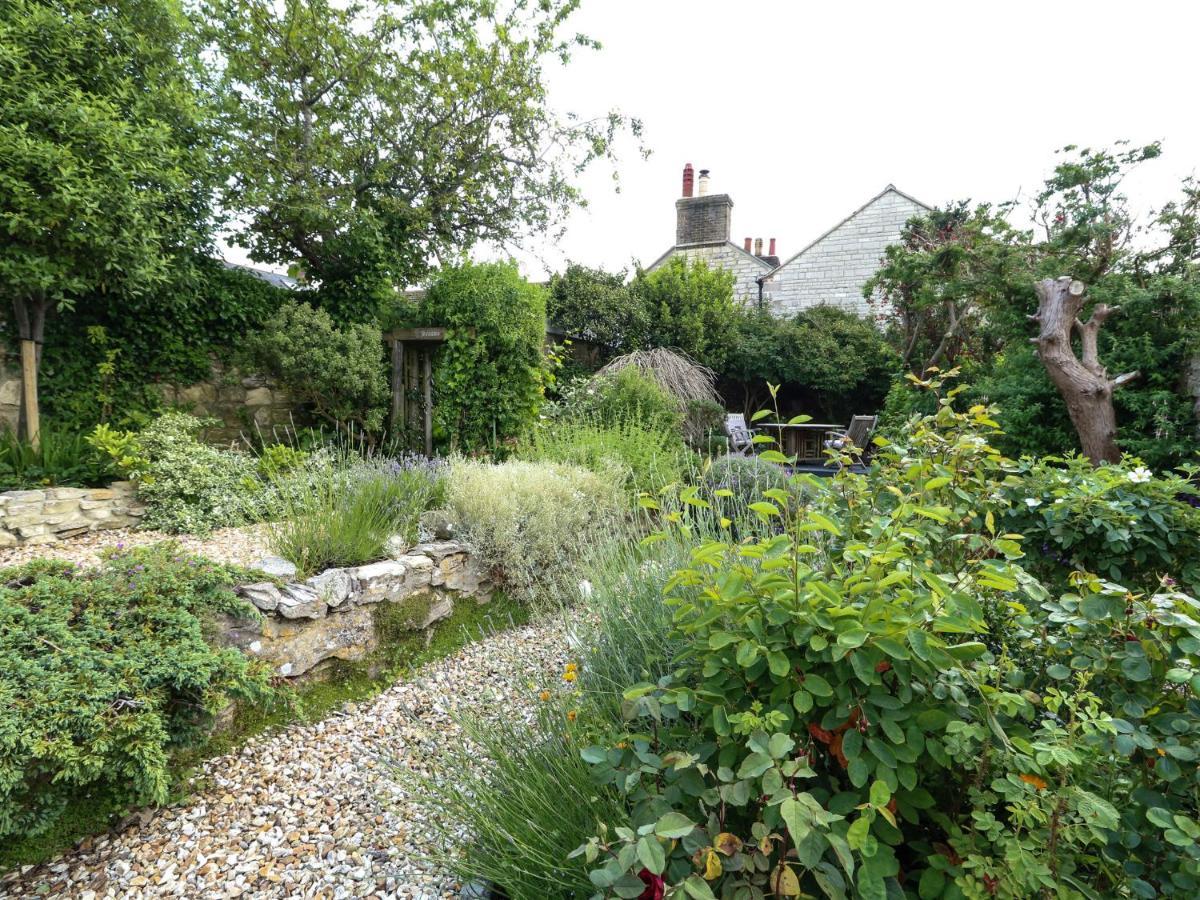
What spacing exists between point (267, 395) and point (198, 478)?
222cm

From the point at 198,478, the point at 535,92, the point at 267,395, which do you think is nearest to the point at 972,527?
the point at 198,478

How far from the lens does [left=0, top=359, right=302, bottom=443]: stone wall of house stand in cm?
579

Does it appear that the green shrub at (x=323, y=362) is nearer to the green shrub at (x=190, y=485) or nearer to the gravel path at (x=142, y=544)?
the green shrub at (x=190, y=485)

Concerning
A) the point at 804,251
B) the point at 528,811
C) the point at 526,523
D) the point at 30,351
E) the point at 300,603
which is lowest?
the point at 528,811

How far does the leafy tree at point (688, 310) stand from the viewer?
1111 cm

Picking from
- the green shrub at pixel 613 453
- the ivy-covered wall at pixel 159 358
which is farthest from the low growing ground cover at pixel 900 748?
the ivy-covered wall at pixel 159 358

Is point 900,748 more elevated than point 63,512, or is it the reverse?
point 900,748

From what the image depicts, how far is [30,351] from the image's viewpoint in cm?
459

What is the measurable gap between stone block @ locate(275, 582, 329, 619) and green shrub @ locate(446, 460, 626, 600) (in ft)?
3.79

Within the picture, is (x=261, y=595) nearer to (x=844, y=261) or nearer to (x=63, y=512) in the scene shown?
(x=63, y=512)

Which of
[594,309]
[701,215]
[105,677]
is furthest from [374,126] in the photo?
[701,215]

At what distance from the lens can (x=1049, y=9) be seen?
3508 millimetres

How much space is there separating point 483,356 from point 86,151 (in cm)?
355

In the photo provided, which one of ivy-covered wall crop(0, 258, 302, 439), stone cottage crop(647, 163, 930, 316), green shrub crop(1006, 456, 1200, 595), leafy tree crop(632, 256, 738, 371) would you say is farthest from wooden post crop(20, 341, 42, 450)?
stone cottage crop(647, 163, 930, 316)
